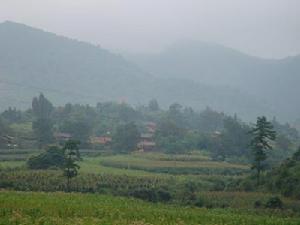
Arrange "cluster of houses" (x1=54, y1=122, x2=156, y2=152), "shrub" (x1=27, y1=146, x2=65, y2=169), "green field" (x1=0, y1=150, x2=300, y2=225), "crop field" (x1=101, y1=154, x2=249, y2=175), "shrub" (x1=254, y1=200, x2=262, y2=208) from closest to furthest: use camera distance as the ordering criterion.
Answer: "green field" (x1=0, y1=150, x2=300, y2=225) < "shrub" (x1=254, y1=200, x2=262, y2=208) < "shrub" (x1=27, y1=146, x2=65, y2=169) < "crop field" (x1=101, y1=154, x2=249, y2=175) < "cluster of houses" (x1=54, y1=122, x2=156, y2=152)

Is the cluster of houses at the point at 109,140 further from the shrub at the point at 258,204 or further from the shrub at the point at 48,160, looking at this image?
the shrub at the point at 258,204

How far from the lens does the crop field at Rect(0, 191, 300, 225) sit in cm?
3631

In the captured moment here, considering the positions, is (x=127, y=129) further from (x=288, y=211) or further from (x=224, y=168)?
→ (x=288, y=211)

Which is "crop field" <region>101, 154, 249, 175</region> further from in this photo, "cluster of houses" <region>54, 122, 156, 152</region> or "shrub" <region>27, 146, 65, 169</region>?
"cluster of houses" <region>54, 122, 156, 152</region>

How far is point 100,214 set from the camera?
40.2 meters

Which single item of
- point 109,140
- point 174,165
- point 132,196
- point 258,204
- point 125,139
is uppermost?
point 125,139

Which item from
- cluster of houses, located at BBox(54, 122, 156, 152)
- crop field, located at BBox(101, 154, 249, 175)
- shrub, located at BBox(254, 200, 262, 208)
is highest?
cluster of houses, located at BBox(54, 122, 156, 152)

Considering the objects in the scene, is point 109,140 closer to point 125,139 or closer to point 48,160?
point 125,139

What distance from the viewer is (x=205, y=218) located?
41.0 m

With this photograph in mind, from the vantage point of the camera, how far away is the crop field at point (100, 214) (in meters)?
36.3

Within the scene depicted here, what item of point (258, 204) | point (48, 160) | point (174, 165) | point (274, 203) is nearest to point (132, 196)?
point (258, 204)

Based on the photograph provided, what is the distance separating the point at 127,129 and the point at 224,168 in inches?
1233

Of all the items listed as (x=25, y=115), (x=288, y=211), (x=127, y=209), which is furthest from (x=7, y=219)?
(x=25, y=115)

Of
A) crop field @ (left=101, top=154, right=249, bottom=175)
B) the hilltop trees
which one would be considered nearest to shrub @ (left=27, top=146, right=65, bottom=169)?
crop field @ (left=101, top=154, right=249, bottom=175)
